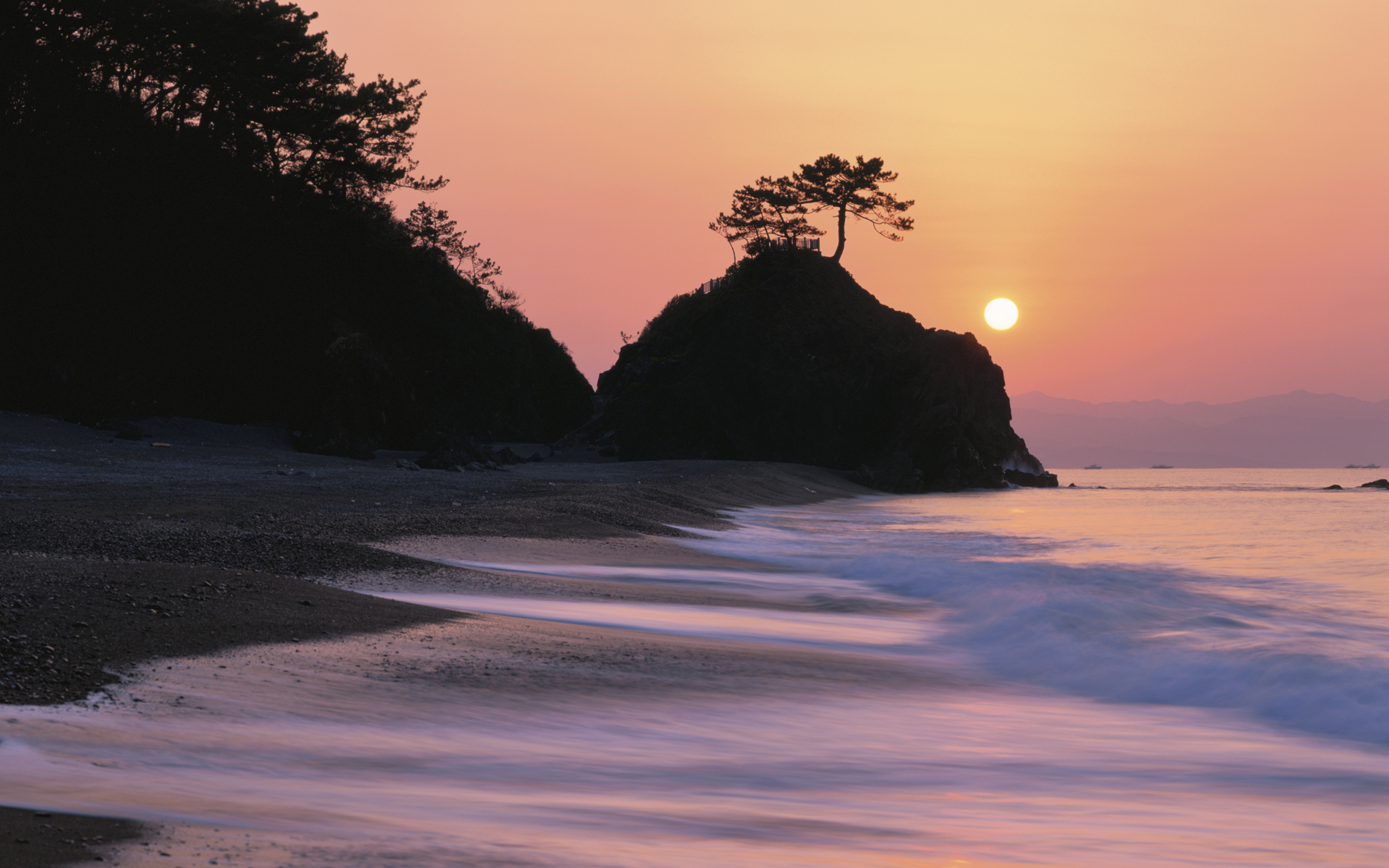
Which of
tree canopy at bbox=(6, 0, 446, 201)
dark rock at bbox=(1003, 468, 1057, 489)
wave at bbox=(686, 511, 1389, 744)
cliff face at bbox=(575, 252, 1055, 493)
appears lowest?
wave at bbox=(686, 511, 1389, 744)

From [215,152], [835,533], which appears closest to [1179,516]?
[835,533]

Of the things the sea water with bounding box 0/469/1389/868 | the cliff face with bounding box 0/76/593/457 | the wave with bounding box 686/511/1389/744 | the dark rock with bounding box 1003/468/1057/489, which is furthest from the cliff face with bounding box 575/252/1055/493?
the sea water with bounding box 0/469/1389/868

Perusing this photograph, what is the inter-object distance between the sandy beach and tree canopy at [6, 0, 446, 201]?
19704 millimetres

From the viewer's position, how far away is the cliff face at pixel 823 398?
48.9 meters

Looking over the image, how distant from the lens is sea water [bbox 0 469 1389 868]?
2900 mm

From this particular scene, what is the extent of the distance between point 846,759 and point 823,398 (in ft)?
155

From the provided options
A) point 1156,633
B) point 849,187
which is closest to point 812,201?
point 849,187

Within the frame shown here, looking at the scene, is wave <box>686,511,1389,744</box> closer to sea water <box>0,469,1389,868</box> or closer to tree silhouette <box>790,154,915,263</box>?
sea water <box>0,469,1389,868</box>

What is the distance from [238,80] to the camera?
31.5 m

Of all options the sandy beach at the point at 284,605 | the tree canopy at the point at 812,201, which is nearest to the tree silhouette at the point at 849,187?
the tree canopy at the point at 812,201

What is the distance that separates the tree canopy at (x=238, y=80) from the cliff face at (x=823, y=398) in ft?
64.5

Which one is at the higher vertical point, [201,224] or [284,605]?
[201,224]

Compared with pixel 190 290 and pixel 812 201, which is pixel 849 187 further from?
pixel 190 290

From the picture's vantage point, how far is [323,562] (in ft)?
26.3
